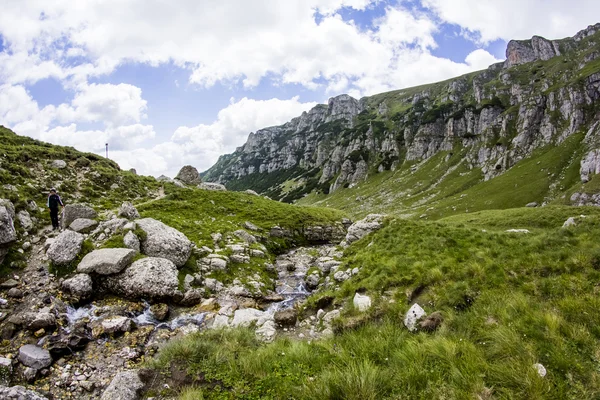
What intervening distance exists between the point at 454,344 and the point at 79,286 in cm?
1713

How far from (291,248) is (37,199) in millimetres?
25273

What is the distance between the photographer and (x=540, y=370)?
6.24m

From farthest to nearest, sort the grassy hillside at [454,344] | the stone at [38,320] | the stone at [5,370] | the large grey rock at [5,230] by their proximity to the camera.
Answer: the large grey rock at [5,230]
the stone at [38,320]
the stone at [5,370]
the grassy hillside at [454,344]

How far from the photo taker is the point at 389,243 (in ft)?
70.4

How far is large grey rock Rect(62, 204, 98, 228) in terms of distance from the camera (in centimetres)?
2169

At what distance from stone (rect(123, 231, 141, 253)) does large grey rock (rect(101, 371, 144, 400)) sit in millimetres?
11406

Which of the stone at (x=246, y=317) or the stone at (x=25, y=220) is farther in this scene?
the stone at (x=25, y=220)

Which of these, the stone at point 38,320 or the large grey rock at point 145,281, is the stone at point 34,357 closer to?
the stone at point 38,320

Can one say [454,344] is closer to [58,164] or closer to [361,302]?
[361,302]

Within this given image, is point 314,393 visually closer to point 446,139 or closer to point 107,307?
point 107,307

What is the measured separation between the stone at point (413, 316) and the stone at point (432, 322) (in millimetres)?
247

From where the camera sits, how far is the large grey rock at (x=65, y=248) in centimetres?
1675

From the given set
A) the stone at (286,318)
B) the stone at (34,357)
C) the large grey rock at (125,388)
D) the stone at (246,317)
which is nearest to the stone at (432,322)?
the stone at (286,318)

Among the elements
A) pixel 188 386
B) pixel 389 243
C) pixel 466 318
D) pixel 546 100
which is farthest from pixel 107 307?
pixel 546 100
